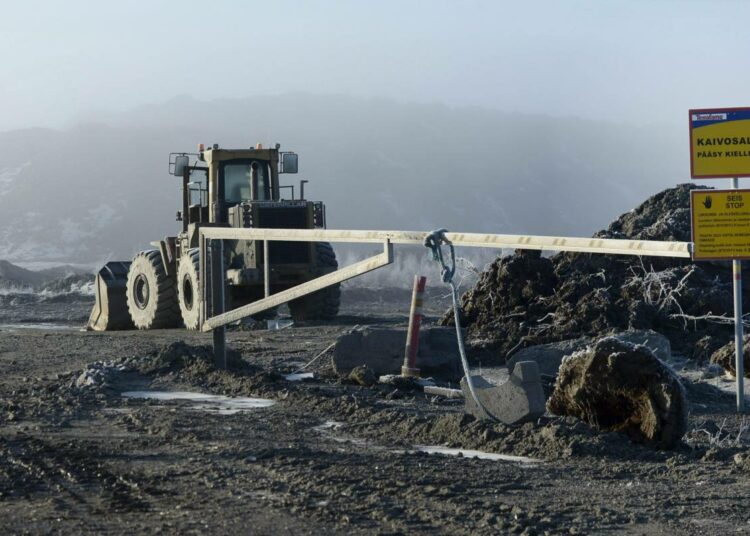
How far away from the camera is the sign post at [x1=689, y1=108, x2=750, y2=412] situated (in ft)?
31.0

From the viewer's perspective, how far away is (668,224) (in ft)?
50.6

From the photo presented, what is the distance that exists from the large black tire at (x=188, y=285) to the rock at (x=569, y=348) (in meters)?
8.78

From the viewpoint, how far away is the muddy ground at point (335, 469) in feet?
17.9

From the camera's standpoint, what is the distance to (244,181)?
21766 mm

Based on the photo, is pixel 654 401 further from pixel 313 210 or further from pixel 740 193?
pixel 313 210

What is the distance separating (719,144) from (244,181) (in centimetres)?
1311

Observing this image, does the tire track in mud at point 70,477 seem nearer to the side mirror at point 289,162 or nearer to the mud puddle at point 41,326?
the side mirror at point 289,162

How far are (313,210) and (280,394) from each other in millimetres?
11402

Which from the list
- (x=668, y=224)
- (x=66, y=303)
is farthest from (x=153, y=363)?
(x=66, y=303)

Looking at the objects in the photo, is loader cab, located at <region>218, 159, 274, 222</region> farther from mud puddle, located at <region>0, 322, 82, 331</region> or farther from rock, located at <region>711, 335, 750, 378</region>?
rock, located at <region>711, 335, 750, 378</region>

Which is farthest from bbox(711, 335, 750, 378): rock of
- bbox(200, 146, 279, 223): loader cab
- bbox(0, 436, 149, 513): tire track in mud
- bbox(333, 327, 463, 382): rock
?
bbox(200, 146, 279, 223): loader cab

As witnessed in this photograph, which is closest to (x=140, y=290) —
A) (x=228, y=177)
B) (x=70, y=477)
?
(x=228, y=177)

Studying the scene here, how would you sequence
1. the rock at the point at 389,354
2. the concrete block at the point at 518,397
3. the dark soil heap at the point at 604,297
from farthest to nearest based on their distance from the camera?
1. the dark soil heap at the point at 604,297
2. the rock at the point at 389,354
3. the concrete block at the point at 518,397

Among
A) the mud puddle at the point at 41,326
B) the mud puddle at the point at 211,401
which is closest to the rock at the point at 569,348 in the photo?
the mud puddle at the point at 211,401
